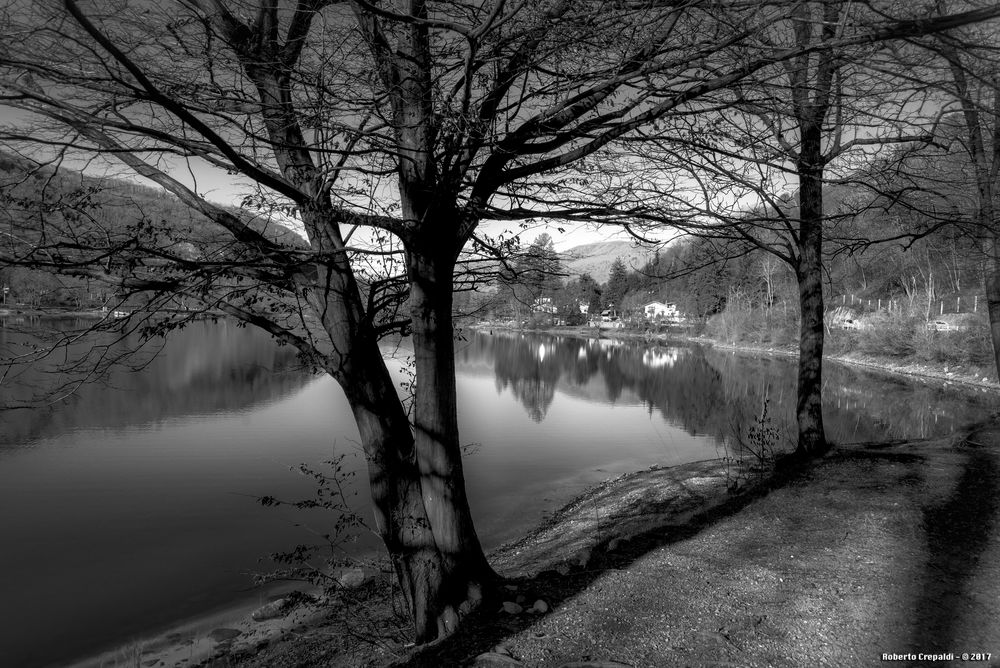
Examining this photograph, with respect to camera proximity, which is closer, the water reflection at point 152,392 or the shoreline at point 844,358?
the water reflection at point 152,392

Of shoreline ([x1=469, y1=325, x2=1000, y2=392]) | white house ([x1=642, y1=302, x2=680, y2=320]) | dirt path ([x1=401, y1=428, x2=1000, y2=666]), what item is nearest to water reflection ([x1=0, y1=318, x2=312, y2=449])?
dirt path ([x1=401, y1=428, x2=1000, y2=666])

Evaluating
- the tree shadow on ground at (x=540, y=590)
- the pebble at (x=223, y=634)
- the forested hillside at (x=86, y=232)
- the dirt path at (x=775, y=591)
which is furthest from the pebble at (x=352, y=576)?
the forested hillside at (x=86, y=232)

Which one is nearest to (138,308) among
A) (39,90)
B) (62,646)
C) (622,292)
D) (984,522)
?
(39,90)

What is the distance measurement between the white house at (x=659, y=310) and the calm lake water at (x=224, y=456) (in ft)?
209

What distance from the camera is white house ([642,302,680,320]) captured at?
317 feet

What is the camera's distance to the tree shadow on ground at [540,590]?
153 inches

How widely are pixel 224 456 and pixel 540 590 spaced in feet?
46.2

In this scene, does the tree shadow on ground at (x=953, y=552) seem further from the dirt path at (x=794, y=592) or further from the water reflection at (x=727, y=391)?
the water reflection at (x=727, y=391)

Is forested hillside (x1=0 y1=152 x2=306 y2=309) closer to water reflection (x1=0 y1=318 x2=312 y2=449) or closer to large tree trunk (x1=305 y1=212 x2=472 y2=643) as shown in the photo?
large tree trunk (x1=305 y1=212 x2=472 y2=643)

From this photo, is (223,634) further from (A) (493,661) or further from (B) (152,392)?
(B) (152,392)

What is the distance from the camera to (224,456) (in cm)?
1619

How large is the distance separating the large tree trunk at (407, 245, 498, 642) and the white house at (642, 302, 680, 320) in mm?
93392

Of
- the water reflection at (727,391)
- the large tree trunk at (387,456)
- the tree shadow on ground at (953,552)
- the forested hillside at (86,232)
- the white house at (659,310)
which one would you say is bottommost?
the water reflection at (727,391)

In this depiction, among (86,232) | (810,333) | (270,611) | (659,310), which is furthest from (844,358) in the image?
(659,310)
